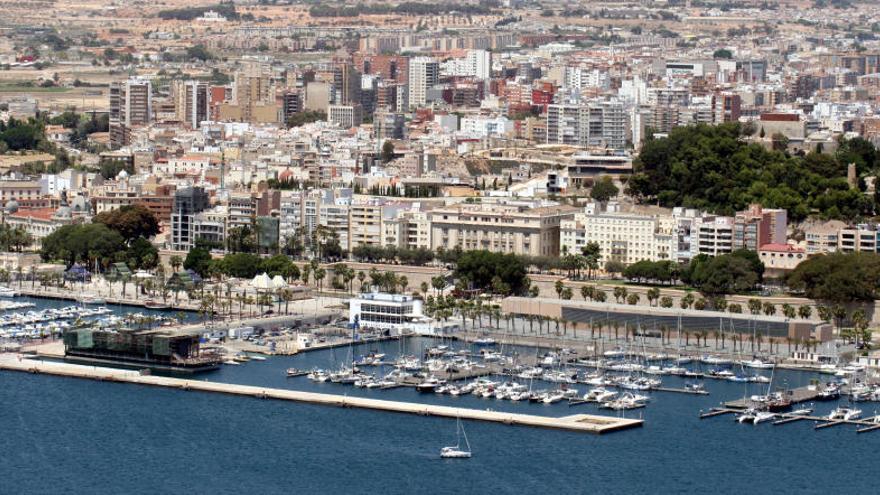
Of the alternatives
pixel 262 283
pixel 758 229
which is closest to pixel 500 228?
pixel 262 283

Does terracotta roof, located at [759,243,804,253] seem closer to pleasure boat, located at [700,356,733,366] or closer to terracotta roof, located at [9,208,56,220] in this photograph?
pleasure boat, located at [700,356,733,366]

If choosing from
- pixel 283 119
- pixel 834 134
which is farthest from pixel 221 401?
pixel 283 119

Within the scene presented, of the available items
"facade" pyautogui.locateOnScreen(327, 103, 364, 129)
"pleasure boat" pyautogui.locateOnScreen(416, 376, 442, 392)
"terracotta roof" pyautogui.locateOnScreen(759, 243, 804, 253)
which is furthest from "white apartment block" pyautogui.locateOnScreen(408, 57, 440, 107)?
"pleasure boat" pyautogui.locateOnScreen(416, 376, 442, 392)

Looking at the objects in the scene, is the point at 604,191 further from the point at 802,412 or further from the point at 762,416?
A: the point at 762,416

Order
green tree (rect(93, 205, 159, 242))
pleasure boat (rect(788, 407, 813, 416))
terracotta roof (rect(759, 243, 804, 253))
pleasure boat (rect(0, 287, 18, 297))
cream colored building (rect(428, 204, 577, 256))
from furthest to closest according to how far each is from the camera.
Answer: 1. green tree (rect(93, 205, 159, 242))
2. cream colored building (rect(428, 204, 577, 256))
3. pleasure boat (rect(0, 287, 18, 297))
4. terracotta roof (rect(759, 243, 804, 253))
5. pleasure boat (rect(788, 407, 813, 416))

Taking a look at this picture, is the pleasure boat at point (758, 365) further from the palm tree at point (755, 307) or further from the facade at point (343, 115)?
the facade at point (343, 115)

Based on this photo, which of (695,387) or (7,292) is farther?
(7,292)

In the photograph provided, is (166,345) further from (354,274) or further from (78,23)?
(78,23)
